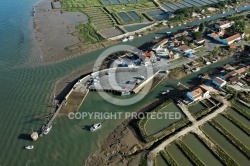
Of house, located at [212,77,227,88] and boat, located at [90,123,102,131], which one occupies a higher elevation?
house, located at [212,77,227,88]

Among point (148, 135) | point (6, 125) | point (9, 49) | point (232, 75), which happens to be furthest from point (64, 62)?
point (232, 75)

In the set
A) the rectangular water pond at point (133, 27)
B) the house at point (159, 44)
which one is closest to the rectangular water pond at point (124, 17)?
the rectangular water pond at point (133, 27)

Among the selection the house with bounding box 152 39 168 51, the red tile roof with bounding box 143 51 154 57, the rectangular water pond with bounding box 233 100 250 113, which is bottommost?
the house with bounding box 152 39 168 51

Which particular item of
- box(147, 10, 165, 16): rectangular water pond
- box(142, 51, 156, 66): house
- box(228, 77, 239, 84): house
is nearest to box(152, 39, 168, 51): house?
box(142, 51, 156, 66): house

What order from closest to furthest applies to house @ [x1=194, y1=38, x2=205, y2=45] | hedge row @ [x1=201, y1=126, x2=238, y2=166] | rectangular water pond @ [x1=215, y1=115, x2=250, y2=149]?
hedge row @ [x1=201, y1=126, x2=238, y2=166], rectangular water pond @ [x1=215, y1=115, x2=250, y2=149], house @ [x1=194, y1=38, x2=205, y2=45]

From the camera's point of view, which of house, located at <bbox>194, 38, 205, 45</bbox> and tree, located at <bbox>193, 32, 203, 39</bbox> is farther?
tree, located at <bbox>193, 32, 203, 39</bbox>

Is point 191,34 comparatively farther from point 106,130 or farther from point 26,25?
point 26,25

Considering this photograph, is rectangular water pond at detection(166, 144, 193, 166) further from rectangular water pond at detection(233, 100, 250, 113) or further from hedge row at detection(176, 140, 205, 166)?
rectangular water pond at detection(233, 100, 250, 113)
